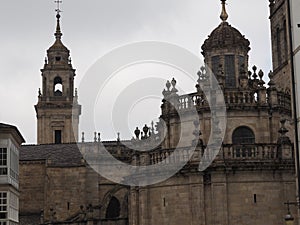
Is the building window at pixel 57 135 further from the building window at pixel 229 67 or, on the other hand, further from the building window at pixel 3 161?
the building window at pixel 3 161

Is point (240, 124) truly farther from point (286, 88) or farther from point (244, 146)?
point (286, 88)

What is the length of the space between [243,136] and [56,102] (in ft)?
150

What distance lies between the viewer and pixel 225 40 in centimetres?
5484

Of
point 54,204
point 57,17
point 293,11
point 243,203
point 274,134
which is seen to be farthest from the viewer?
point 57,17

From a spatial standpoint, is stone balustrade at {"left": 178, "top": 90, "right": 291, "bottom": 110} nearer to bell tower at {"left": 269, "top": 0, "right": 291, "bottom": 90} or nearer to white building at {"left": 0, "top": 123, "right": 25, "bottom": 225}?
bell tower at {"left": 269, "top": 0, "right": 291, "bottom": 90}

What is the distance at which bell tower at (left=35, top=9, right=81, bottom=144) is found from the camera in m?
92.6

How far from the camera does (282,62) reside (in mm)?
60375

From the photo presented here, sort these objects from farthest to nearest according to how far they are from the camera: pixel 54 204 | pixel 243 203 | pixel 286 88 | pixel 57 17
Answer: pixel 57 17, pixel 54 204, pixel 286 88, pixel 243 203

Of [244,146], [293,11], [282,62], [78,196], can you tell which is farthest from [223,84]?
[78,196]

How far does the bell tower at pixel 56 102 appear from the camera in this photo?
304ft

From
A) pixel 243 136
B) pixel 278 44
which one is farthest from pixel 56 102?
pixel 243 136

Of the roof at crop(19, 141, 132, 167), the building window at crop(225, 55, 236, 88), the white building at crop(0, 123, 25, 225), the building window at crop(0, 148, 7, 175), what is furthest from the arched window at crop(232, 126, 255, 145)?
the roof at crop(19, 141, 132, 167)

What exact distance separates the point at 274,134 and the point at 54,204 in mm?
27327

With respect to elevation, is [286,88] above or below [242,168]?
above
